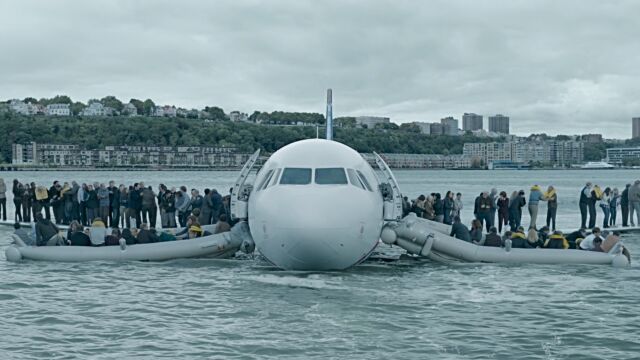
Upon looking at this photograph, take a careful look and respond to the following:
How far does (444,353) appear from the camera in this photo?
14805 millimetres

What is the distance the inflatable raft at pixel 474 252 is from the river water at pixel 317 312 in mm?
415

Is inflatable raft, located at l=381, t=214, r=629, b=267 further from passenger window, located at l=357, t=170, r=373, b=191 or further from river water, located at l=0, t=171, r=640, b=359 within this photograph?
passenger window, located at l=357, t=170, r=373, b=191

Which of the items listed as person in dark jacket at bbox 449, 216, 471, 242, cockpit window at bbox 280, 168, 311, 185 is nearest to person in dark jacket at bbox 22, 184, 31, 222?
cockpit window at bbox 280, 168, 311, 185

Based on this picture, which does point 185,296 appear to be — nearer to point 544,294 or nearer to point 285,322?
point 285,322

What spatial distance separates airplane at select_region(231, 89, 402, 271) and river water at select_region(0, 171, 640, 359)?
93 cm

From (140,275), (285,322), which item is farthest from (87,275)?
(285,322)

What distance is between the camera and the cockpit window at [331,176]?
21.3 m

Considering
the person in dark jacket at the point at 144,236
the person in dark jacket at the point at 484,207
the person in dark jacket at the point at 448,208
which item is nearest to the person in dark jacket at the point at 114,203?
the person in dark jacket at the point at 144,236

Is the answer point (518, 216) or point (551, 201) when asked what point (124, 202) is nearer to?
point (518, 216)

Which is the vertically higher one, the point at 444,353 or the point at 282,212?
the point at 282,212

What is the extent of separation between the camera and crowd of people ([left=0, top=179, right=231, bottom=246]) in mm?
27109

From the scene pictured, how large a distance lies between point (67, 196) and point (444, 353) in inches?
1018

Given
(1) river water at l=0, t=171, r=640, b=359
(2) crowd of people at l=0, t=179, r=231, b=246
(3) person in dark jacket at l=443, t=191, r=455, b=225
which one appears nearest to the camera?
(1) river water at l=0, t=171, r=640, b=359

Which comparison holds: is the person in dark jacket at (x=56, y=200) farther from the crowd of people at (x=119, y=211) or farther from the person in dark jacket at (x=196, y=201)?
the person in dark jacket at (x=196, y=201)
